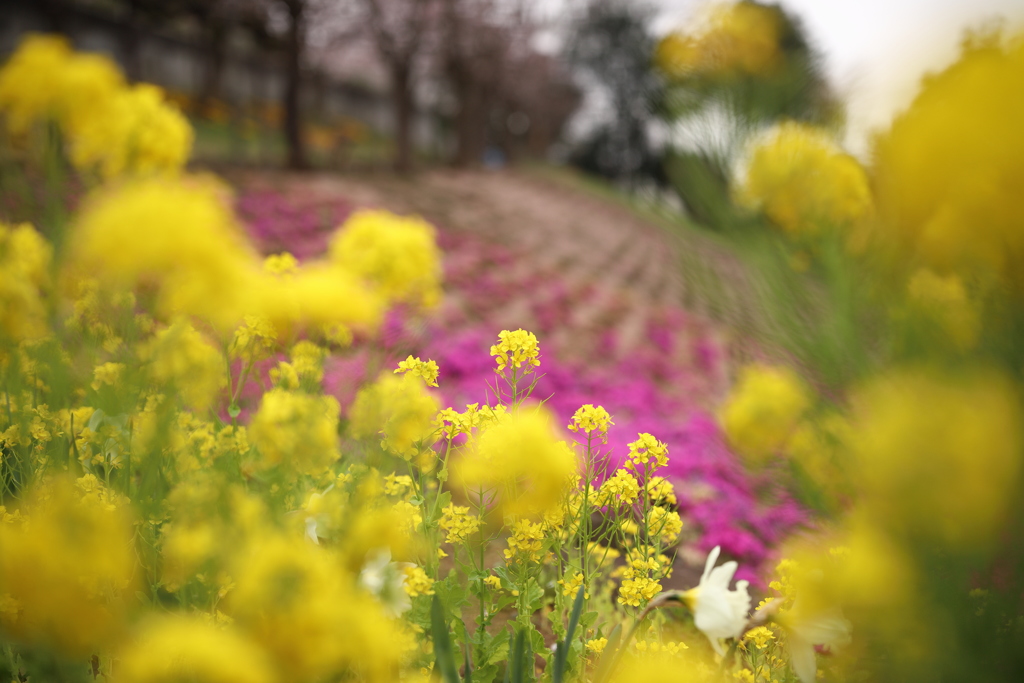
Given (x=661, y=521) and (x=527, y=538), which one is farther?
(x=661, y=521)

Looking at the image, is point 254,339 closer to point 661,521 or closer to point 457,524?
point 457,524

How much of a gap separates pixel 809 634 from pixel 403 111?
1273 centimetres

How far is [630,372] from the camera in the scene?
543 centimetres

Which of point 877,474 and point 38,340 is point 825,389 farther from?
point 38,340

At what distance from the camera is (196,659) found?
0.61m

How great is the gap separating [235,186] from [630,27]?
25010mm

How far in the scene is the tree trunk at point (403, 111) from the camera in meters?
12.0

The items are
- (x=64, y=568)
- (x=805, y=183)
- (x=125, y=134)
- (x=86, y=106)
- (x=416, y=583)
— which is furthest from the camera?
(x=86, y=106)

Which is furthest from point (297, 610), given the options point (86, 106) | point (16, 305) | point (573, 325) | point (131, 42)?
point (131, 42)

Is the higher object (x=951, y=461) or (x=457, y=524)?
(x=951, y=461)

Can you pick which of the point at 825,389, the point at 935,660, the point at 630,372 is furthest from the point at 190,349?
the point at 630,372

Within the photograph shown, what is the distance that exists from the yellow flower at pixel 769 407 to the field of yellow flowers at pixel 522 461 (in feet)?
0.04

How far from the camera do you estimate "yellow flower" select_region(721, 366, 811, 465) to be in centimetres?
87

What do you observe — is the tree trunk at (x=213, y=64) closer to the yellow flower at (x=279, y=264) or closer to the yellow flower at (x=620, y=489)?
the yellow flower at (x=279, y=264)
